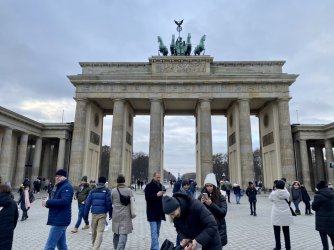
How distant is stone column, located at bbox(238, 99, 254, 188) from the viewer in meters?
36.0

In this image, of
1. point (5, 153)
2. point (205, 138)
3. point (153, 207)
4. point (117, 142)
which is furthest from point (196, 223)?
point (5, 153)

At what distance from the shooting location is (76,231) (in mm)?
10695

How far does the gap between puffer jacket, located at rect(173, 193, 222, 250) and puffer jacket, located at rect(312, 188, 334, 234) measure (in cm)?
448

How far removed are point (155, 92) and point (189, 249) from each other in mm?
36096

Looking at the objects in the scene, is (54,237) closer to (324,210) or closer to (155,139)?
(324,210)

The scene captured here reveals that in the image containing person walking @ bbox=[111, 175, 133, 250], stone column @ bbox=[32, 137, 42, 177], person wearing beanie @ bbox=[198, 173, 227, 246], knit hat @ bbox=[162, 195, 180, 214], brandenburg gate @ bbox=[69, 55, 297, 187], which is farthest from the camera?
stone column @ bbox=[32, 137, 42, 177]

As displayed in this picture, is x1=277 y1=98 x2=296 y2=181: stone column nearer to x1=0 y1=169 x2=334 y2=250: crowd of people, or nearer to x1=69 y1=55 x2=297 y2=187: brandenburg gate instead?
x1=69 y1=55 x2=297 y2=187: brandenburg gate

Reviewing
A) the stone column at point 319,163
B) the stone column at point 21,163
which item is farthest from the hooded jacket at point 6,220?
the stone column at point 319,163

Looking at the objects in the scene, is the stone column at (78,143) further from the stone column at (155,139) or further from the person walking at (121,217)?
the person walking at (121,217)

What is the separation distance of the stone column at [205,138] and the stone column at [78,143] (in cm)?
1625

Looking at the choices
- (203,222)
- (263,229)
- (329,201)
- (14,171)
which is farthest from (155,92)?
(203,222)

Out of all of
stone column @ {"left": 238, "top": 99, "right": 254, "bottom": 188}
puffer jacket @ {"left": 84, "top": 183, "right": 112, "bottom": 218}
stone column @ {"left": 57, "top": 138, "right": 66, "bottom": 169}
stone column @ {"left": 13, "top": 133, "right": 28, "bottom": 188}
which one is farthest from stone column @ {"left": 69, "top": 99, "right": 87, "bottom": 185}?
puffer jacket @ {"left": 84, "top": 183, "right": 112, "bottom": 218}

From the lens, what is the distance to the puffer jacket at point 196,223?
3617 millimetres

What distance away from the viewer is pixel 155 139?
124 ft
